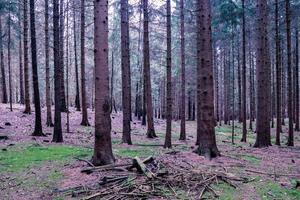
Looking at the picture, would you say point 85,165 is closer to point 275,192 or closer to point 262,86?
point 275,192

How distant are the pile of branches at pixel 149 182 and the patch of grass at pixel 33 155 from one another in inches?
96.9

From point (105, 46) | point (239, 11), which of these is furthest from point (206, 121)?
point (239, 11)

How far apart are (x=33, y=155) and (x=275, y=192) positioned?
7.57 meters

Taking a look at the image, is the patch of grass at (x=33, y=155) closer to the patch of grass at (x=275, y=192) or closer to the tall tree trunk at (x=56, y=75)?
the tall tree trunk at (x=56, y=75)

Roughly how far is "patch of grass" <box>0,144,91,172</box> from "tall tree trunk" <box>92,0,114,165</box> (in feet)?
6.58

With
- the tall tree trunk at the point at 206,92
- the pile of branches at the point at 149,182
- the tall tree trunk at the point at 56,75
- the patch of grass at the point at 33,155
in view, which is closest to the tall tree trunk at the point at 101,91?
the pile of branches at the point at 149,182

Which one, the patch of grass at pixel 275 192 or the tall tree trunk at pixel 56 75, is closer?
the patch of grass at pixel 275 192

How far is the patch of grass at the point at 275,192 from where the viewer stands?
762 cm

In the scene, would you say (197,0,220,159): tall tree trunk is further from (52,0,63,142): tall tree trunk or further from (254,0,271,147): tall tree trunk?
(52,0,63,142): tall tree trunk

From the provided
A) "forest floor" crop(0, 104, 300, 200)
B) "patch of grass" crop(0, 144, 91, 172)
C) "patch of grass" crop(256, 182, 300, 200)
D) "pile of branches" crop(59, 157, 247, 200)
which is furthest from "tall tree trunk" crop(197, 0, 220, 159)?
"patch of grass" crop(0, 144, 91, 172)

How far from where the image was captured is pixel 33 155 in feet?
38.2

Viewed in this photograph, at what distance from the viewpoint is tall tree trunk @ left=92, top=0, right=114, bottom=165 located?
9.35 metres

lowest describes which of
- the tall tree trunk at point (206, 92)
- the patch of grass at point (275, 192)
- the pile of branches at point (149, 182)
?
the patch of grass at point (275, 192)

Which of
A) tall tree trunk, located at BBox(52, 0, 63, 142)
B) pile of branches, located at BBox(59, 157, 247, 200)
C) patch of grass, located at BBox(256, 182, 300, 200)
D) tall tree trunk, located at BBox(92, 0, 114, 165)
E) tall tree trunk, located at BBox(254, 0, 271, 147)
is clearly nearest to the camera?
pile of branches, located at BBox(59, 157, 247, 200)
